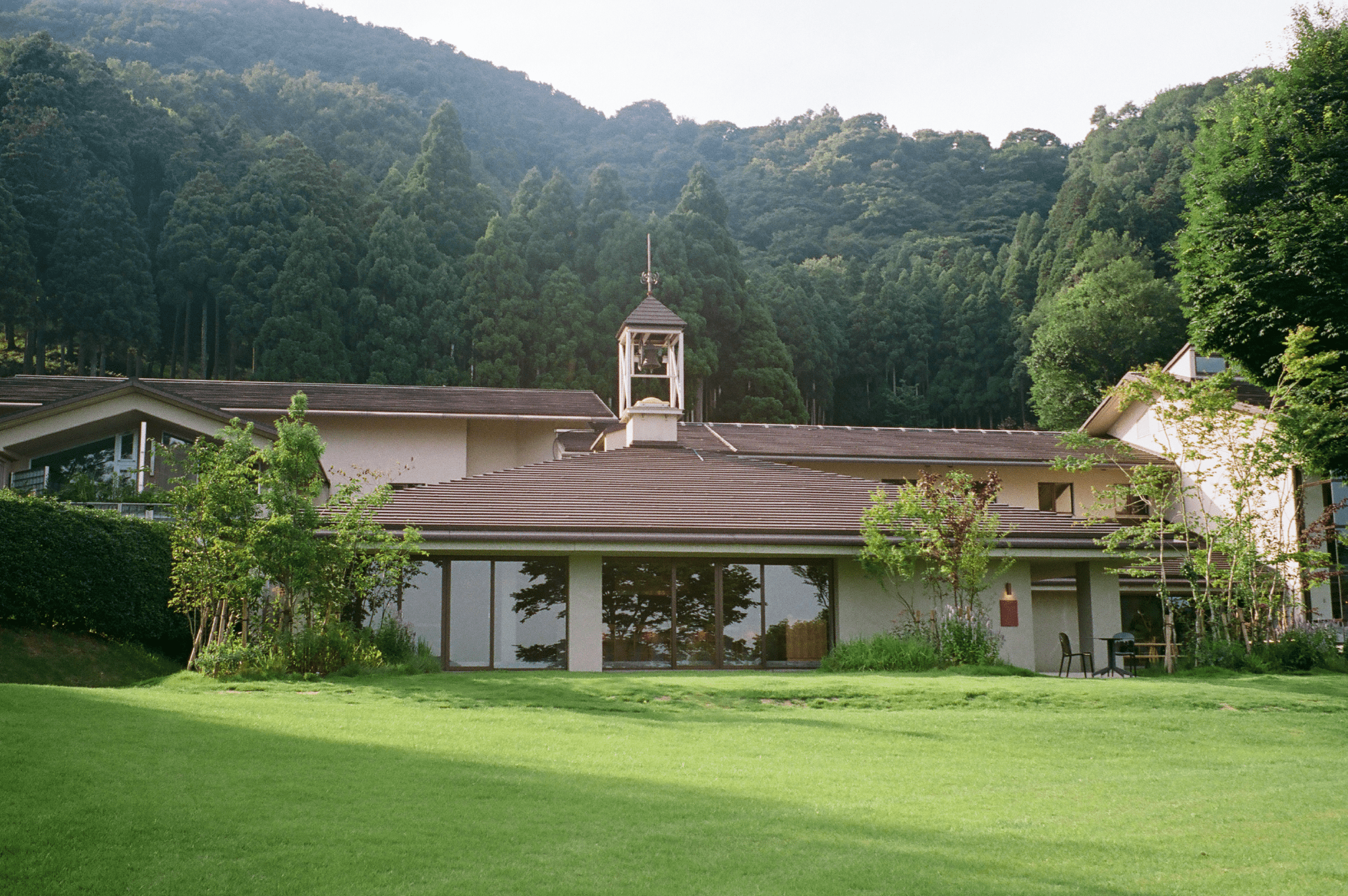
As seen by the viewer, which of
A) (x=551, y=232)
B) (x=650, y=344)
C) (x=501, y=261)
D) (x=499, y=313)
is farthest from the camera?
(x=551, y=232)

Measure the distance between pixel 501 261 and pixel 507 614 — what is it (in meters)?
31.5

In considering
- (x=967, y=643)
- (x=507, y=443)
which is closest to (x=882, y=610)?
(x=967, y=643)

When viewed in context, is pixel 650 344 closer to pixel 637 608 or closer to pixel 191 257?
pixel 637 608

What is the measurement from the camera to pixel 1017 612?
20344 mm

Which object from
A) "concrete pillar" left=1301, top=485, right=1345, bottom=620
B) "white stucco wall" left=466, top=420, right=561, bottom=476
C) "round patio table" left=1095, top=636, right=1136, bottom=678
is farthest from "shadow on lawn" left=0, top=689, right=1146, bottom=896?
"white stucco wall" left=466, top=420, right=561, bottom=476

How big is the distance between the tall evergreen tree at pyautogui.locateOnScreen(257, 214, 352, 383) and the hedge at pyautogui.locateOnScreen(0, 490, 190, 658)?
78.3ft

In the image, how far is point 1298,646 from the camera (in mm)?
18859

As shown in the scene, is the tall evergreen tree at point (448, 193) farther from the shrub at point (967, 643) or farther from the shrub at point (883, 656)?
the shrub at point (967, 643)

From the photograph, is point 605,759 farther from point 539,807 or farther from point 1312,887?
point 1312,887

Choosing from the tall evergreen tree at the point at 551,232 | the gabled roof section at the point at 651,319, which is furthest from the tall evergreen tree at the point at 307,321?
the gabled roof section at the point at 651,319

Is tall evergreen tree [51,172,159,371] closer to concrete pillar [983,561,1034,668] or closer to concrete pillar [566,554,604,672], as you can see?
concrete pillar [566,554,604,672]

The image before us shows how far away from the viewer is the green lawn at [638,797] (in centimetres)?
633

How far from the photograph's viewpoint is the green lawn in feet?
20.8

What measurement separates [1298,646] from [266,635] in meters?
16.6
